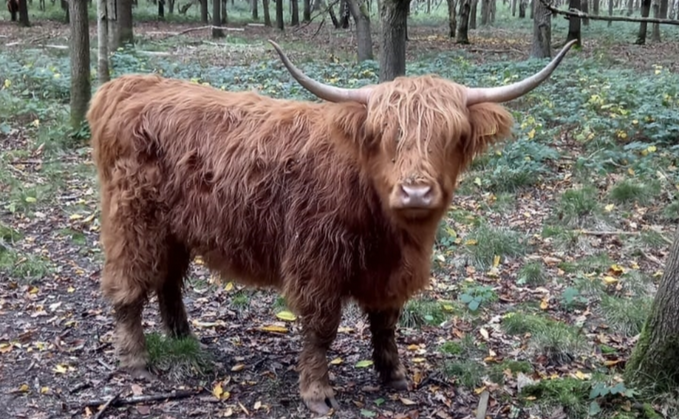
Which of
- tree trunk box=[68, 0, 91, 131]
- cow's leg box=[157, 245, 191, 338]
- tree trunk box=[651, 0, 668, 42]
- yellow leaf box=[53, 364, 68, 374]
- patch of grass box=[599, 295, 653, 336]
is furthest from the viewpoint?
tree trunk box=[651, 0, 668, 42]

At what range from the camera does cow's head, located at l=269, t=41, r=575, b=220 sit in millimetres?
3164

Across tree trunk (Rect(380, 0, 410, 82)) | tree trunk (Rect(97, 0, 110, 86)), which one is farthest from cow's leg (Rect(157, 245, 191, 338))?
tree trunk (Rect(97, 0, 110, 86))

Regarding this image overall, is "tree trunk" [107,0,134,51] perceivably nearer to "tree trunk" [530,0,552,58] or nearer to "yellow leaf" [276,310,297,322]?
"tree trunk" [530,0,552,58]

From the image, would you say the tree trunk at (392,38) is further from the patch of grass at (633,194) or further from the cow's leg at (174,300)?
the cow's leg at (174,300)

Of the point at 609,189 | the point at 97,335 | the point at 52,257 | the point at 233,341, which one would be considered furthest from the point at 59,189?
the point at 609,189

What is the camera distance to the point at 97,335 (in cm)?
491

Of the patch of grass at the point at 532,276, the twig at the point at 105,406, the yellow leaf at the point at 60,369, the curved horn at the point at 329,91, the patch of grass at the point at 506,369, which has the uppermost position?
the curved horn at the point at 329,91

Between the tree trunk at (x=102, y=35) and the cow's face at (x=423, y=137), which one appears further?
the tree trunk at (x=102, y=35)

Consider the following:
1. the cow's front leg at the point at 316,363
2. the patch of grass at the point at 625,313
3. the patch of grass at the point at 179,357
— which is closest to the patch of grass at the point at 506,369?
the patch of grass at the point at 625,313

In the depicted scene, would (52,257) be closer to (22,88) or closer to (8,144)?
(8,144)

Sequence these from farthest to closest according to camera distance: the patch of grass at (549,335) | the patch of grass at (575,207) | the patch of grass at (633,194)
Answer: the patch of grass at (633,194)
the patch of grass at (575,207)
the patch of grass at (549,335)

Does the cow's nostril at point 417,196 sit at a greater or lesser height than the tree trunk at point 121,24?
lesser

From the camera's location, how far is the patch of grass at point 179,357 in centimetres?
446

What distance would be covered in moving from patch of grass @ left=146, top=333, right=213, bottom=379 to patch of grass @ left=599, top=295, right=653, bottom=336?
2.78 metres
